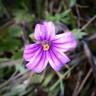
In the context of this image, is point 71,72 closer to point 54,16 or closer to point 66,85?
point 66,85

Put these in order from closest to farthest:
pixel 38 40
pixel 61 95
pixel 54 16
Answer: pixel 38 40
pixel 61 95
pixel 54 16

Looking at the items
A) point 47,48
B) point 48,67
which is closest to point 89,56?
point 48,67

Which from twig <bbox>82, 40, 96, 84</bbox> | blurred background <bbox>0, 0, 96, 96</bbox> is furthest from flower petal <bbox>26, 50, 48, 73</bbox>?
twig <bbox>82, 40, 96, 84</bbox>

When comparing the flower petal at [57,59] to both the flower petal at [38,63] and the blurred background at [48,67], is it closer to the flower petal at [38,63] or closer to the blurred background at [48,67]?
the flower petal at [38,63]

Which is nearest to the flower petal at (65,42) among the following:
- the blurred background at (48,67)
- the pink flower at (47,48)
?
the pink flower at (47,48)

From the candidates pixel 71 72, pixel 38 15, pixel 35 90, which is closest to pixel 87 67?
pixel 71 72

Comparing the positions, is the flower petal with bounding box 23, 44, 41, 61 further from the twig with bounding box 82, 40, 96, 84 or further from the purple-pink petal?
the twig with bounding box 82, 40, 96, 84

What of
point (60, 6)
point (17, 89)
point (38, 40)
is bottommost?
point (17, 89)

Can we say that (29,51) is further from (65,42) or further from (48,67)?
(48,67)

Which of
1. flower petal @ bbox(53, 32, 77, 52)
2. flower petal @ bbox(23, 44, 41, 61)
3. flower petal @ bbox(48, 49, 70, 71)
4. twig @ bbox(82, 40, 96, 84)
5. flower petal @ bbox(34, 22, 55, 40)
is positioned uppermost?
flower petal @ bbox(34, 22, 55, 40)
